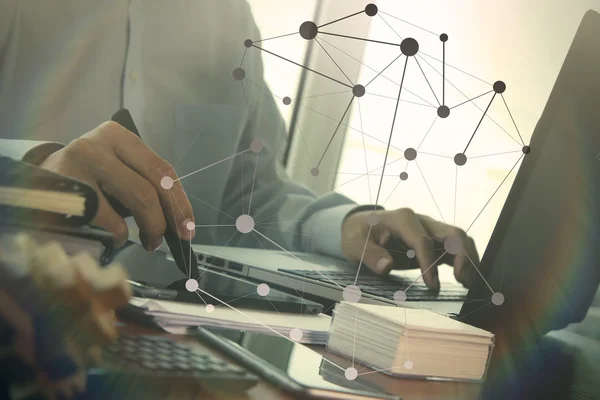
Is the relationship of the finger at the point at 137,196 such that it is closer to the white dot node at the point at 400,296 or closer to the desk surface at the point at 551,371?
the white dot node at the point at 400,296

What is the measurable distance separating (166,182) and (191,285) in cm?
13

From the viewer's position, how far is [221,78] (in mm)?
781

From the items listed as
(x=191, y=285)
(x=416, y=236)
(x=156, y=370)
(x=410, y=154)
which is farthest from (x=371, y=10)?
(x=156, y=370)

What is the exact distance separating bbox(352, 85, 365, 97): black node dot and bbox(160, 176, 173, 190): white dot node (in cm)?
27

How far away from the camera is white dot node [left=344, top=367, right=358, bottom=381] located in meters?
0.72

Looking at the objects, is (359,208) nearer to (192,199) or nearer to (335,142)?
(335,142)

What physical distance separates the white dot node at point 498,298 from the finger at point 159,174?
473mm

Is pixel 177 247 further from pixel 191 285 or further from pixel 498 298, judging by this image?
pixel 498 298

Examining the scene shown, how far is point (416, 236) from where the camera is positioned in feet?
2.94

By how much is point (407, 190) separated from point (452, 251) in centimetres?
12

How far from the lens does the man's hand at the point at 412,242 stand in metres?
0.87

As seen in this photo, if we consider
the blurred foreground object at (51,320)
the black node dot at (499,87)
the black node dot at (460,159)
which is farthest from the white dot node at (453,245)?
the blurred foreground object at (51,320)
